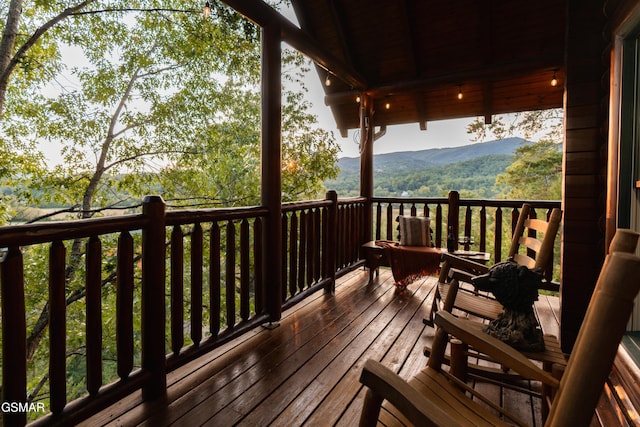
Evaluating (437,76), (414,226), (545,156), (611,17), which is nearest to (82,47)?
(437,76)

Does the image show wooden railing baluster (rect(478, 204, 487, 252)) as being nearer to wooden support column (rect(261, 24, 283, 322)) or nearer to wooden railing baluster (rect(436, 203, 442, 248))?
wooden railing baluster (rect(436, 203, 442, 248))

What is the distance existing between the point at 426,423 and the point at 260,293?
2165mm

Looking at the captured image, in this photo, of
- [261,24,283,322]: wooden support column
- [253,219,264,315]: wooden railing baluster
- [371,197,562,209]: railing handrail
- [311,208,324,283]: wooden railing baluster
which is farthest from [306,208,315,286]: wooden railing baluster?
[371,197,562,209]: railing handrail

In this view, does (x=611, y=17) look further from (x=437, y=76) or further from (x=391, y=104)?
(x=391, y=104)

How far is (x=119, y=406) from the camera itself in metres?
1.71

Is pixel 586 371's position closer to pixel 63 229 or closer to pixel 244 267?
pixel 63 229

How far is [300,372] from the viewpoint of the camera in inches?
80.7

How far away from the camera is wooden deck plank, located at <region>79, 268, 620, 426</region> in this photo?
1.65 metres

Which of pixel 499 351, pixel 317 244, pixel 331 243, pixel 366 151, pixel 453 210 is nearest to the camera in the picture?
pixel 499 351

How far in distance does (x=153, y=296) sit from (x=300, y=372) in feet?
3.29

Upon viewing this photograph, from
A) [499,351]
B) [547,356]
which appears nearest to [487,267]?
[547,356]

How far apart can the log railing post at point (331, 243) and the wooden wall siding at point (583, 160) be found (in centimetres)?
214

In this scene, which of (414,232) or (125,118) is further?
(125,118)

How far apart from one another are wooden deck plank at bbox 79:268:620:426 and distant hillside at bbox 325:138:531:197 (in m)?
9.70
